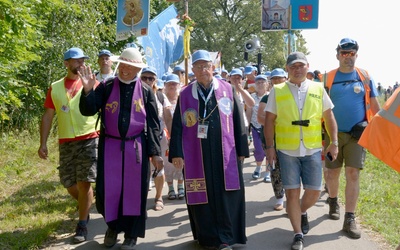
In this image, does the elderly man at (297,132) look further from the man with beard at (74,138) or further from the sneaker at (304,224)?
the man with beard at (74,138)

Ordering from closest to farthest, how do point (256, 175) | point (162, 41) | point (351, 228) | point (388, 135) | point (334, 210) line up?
point (388, 135), point (351, 228), point (334, 210), point (256, 175), point (162, 41)

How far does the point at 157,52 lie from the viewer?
53.5 feet

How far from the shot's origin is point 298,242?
5152mm

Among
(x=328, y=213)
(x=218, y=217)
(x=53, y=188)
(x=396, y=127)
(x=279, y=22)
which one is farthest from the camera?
(x=279, y=22)

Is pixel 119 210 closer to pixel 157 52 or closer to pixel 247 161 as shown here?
pixel 247 161

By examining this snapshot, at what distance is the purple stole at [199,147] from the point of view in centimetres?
515

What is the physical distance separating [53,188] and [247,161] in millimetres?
5141

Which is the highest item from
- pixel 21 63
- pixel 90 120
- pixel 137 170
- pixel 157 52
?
pixel 157 52

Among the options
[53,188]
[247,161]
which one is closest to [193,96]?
[53,188]

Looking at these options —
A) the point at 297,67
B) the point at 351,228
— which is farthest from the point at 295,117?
the point at 351,228

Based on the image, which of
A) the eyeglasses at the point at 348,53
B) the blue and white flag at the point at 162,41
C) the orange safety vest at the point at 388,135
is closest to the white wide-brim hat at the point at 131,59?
the eyeglasses at the point at 348,53

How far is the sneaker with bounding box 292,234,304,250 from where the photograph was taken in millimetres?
5121

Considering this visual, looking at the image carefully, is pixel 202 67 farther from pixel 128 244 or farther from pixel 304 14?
pixel 304 14

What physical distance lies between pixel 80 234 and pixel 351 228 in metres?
3.05
